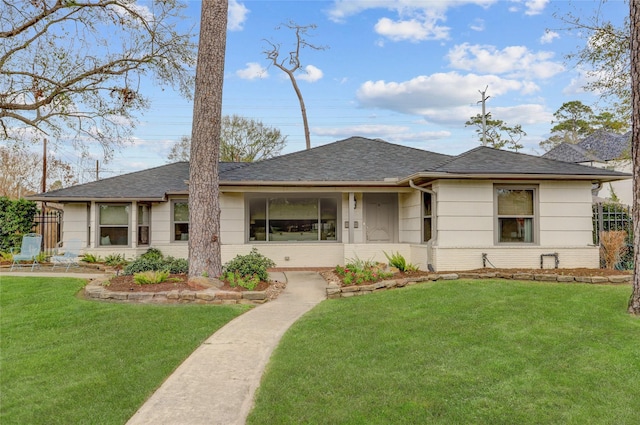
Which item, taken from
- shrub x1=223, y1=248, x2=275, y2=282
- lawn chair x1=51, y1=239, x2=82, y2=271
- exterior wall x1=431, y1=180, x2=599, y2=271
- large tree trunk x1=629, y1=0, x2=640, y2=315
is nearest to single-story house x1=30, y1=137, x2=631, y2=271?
exterior wall x1=431, y1=180, x2=599, y2=271

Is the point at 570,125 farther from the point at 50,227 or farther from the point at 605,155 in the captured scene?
the point at 50,227

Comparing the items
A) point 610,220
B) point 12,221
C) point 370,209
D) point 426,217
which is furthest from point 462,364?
point 12,221

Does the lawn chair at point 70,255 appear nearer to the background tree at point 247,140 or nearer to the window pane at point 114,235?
the window pane at point 114,235

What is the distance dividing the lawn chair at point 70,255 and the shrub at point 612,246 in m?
14.7

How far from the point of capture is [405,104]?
22766 millimetres

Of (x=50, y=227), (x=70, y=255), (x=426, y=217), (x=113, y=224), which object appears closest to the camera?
(x=426, y=217)

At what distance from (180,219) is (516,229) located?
10323 millimetres

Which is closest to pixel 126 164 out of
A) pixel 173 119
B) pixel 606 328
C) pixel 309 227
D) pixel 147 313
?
pixel 173 119

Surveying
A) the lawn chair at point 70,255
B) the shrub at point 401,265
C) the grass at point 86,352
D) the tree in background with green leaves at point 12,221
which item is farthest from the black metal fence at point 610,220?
the tree in background with green leaves at point 12,221

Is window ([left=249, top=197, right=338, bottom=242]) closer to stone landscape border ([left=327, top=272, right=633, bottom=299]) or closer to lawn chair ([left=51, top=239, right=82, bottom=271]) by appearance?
stone landscape border ([left=327, top=272, right=633, bottom=299])

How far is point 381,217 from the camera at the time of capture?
1348cm

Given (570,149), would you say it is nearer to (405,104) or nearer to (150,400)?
(405,104)

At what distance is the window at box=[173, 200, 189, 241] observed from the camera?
45.4ft

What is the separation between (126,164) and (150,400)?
32.7m
